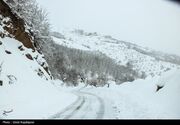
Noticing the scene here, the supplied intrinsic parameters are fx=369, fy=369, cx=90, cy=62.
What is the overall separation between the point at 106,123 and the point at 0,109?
3758 millimetres

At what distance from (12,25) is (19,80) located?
721cm

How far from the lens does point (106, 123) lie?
28.0ft

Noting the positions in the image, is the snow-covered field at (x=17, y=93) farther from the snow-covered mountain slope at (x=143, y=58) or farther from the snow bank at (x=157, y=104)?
the snow-covered mountain slope at (x=143, y=58)

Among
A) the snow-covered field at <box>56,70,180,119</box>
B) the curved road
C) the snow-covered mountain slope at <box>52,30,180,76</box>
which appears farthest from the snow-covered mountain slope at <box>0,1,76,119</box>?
the snow-covered mountain slope at <box>52,30,180,76</box>

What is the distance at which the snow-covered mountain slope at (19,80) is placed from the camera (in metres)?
11.5

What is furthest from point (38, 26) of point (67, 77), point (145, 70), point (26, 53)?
point (67, 77)

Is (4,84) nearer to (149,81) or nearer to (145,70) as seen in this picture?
(145,70)

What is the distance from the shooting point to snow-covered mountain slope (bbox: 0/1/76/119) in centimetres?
1149

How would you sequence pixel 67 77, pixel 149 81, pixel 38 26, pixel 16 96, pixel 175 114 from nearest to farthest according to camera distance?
pixel 175 114 → pixel 16 96 → pixel 149 81 → pixel 38 26 → pixel 67 77

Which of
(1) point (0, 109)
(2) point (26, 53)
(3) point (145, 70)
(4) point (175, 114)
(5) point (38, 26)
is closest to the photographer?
(4) point (175, 114)

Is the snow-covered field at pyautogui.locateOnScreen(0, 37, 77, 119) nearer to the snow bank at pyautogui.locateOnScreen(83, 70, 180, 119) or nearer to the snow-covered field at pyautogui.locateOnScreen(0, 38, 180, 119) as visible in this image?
the snow-covered field at pyautogui.locateOnScreen(0, 38, 180, 119)

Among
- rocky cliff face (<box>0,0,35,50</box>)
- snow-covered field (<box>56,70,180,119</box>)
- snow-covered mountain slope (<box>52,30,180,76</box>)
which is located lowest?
snow-covered field (<box>56,70,180,119</box>)

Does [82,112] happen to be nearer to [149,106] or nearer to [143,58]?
[149,106]

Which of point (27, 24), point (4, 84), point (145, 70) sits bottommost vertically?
point (4, 84)
